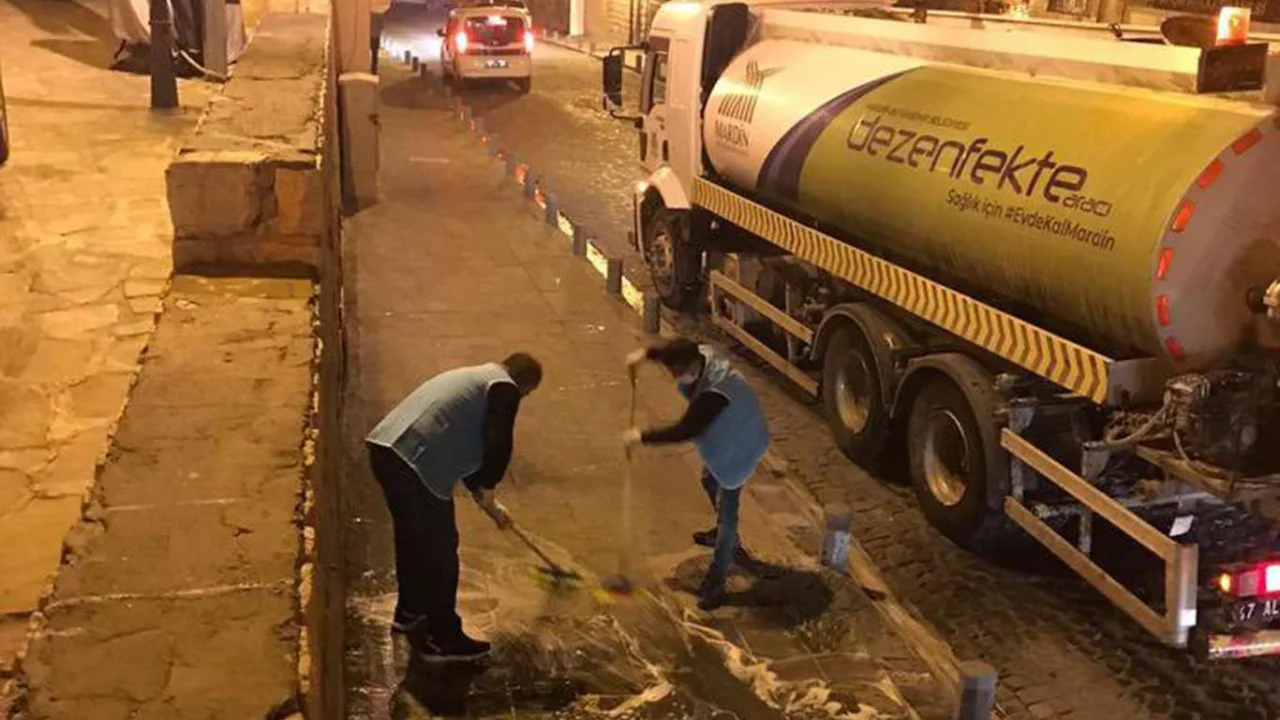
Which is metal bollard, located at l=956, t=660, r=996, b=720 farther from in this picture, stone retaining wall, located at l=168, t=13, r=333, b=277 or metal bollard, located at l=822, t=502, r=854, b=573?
stone retaining wall, located at l=168, t=13, r=333, b=277

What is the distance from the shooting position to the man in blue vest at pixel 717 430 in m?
6.77

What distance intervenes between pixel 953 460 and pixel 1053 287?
4.93ft

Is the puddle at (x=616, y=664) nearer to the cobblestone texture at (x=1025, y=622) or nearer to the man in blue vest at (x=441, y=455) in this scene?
the man in blue vest at (x=441, y=455)

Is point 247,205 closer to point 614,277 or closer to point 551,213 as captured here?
point 614,277

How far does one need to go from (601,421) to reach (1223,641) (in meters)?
4.72

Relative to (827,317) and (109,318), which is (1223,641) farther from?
(109,318)

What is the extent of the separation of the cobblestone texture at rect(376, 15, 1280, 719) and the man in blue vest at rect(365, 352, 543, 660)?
2.82 meters

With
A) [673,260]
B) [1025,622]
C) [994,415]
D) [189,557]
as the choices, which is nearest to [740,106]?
[673,260]

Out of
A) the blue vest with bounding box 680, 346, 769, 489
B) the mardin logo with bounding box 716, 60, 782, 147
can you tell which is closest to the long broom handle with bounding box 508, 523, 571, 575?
the blue vest with bounding box 680, 346, 769, 489

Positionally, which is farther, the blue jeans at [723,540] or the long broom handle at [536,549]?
the long broom handle at [536,549]

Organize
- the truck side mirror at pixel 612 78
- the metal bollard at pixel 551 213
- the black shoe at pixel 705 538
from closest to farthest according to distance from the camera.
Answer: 1. the black shoe at pixel 705 538
2. the truck side mirror at pixel 612 78
3. the metal bollard at pixel 551 213

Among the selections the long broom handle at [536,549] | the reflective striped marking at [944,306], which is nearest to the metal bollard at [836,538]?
the reflective striped marking at [944,306]

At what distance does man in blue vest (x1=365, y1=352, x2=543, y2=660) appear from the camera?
19.0 feet

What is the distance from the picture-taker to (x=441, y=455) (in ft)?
19.0
